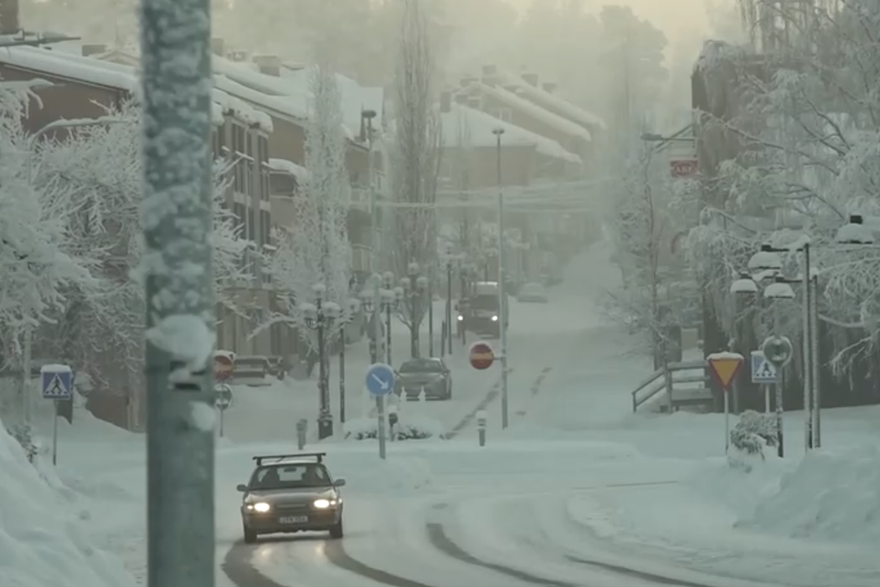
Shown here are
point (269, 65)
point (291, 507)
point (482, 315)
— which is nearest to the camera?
point (291, 507)

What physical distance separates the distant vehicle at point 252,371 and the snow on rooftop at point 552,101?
7806 cm

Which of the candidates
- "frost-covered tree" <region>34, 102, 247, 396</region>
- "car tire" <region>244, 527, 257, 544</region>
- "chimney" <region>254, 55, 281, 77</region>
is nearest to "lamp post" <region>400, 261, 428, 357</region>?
"frost-covered tree" <region>34, 102, 247, 396</region>

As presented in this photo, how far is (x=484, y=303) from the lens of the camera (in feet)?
322

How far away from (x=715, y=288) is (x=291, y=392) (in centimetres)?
3566

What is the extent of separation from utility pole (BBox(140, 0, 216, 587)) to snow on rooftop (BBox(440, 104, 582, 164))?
11296cm

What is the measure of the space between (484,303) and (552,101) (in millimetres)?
54171

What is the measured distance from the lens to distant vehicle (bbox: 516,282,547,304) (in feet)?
366

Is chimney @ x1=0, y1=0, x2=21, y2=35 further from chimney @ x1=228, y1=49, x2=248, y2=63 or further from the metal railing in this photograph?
chimney @ x1=228, y1=49, x2=248, y2=63

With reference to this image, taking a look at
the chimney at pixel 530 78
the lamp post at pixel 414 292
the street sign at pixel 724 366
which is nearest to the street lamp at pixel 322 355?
the street sign at pixel 724 366

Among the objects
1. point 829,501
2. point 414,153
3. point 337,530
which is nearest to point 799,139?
point 829,501

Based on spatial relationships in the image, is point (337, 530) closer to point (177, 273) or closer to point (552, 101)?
point (177, 273)

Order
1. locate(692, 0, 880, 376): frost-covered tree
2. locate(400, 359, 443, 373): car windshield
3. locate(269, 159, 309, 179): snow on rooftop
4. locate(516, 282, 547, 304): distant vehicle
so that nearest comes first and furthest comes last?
1. locate(692, 0, 880, 376): frost-covered tree
2. locate(400, 359, 443, 373): car windshield
3. locate(269, 159, 309, 179): snow on rooftop
4. locate(516, 282, 547, 304): distant vehicle

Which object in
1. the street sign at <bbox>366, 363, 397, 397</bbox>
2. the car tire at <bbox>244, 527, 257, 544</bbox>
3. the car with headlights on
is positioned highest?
the street sign at <bbox>366, 363, 397, 397</bbox>

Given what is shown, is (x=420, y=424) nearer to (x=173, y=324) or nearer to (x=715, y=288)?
(x=715, y=288)
